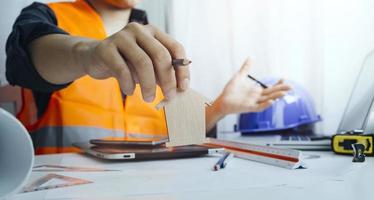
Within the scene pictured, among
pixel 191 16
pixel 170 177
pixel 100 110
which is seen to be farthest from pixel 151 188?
pixel 191 16

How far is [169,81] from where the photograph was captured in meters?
0.48

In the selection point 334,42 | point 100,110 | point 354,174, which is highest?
point 334,42

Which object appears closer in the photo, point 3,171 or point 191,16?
point 3,171

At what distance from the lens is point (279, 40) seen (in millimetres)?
1320

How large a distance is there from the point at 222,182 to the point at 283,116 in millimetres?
750

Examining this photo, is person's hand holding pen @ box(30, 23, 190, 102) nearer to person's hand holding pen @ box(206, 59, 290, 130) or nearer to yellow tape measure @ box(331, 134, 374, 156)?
yellow tape measure @ box(331, 134, 374, 156)

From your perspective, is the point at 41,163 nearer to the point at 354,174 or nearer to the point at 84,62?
the point at 84,62

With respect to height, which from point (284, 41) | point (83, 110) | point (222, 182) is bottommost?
point (222, 182)

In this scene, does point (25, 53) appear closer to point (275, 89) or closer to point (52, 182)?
point (52, 182)

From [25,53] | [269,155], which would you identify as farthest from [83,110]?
[269,155]

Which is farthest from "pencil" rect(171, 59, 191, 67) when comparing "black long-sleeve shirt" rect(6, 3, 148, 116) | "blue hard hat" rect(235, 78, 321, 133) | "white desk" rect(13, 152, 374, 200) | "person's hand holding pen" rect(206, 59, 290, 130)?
"blue hard hat" rect(235, 78, 321, 133)

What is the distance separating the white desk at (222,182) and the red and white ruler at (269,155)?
0.05 feet

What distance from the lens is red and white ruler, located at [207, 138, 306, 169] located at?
57 cm

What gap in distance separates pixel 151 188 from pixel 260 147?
279 mm
